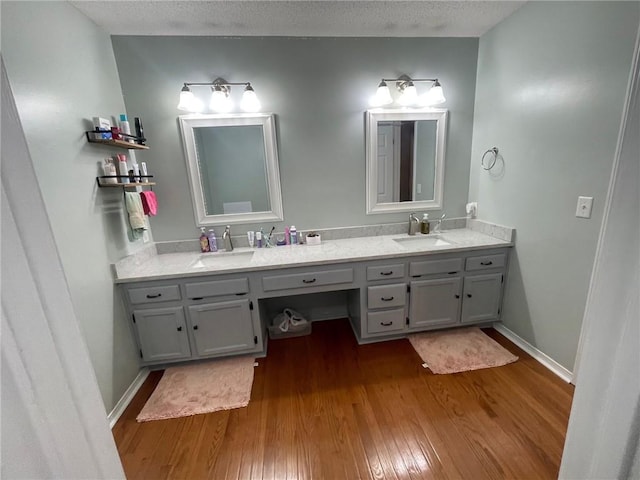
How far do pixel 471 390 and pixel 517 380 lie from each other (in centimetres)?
35

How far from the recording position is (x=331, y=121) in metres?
2.25

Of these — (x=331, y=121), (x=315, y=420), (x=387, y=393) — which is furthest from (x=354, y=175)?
(x=315, y=420)

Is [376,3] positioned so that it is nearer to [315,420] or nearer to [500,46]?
[500,46]

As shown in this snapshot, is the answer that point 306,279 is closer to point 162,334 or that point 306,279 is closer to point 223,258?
point 223,258

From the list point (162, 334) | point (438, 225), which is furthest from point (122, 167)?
point (438, 225)

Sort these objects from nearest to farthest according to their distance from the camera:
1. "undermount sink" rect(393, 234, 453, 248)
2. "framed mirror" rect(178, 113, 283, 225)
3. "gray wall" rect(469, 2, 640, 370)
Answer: "gray wall" rect(469, 2, 640, 370) < "framed mirror" rect(178, 113, 283, 225) < "undermount sink" rect(393, 234, 453, 248)

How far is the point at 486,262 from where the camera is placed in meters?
2.15

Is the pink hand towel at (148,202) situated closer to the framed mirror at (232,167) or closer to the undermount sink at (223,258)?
the framed mirror at (232,167)

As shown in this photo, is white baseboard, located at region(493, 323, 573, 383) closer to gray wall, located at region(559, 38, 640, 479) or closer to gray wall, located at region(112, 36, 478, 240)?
gray wall, located at region(112, 36, 478, 240)

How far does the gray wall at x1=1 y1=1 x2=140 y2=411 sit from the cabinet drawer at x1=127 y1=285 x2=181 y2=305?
9 cm

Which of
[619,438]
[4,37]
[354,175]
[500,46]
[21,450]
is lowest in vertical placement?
[619,438]

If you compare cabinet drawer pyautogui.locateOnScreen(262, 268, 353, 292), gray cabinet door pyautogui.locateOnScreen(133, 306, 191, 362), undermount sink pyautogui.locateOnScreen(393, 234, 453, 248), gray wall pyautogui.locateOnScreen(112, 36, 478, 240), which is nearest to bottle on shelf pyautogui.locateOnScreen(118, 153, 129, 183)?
gray wall pyautogui.locateOnScreen(112, 36, 478, 240)

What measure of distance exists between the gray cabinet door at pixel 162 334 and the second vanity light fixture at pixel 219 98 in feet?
4.99

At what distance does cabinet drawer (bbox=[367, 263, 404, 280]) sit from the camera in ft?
6.68
